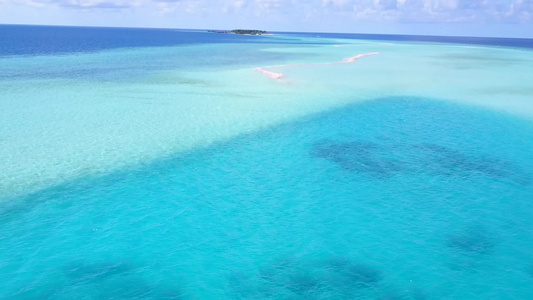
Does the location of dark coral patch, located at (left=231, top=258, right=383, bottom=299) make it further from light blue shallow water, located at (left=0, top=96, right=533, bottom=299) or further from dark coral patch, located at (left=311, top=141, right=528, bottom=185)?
dark coral patch, located at (left=311, top=141, right=528, bottom=185)

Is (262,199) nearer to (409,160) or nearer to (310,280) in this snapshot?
(310,280)

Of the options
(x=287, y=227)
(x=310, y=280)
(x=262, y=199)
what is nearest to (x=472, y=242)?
(x=310, y=280)

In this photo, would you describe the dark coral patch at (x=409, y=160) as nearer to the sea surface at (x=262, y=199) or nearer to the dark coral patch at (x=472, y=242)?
the sea surface at (x=262, y=199)

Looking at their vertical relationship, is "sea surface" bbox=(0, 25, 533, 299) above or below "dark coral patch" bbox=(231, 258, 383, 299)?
above

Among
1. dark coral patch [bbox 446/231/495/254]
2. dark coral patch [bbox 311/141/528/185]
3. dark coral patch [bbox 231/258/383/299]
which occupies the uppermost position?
dark coral patch [bbox 311/141/528/185]

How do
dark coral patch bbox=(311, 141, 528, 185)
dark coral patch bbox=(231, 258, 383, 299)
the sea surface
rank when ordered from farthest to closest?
dark coral patch bbox=(311, 141, 528, 185) → the sea surface → dark coral patch bbox=(231, 258, 383, 299)

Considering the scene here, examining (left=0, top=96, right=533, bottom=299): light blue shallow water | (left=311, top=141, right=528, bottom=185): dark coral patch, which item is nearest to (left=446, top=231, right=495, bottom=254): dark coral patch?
(left=0, top=96, right=533, bottom=299): light blue shallow water
